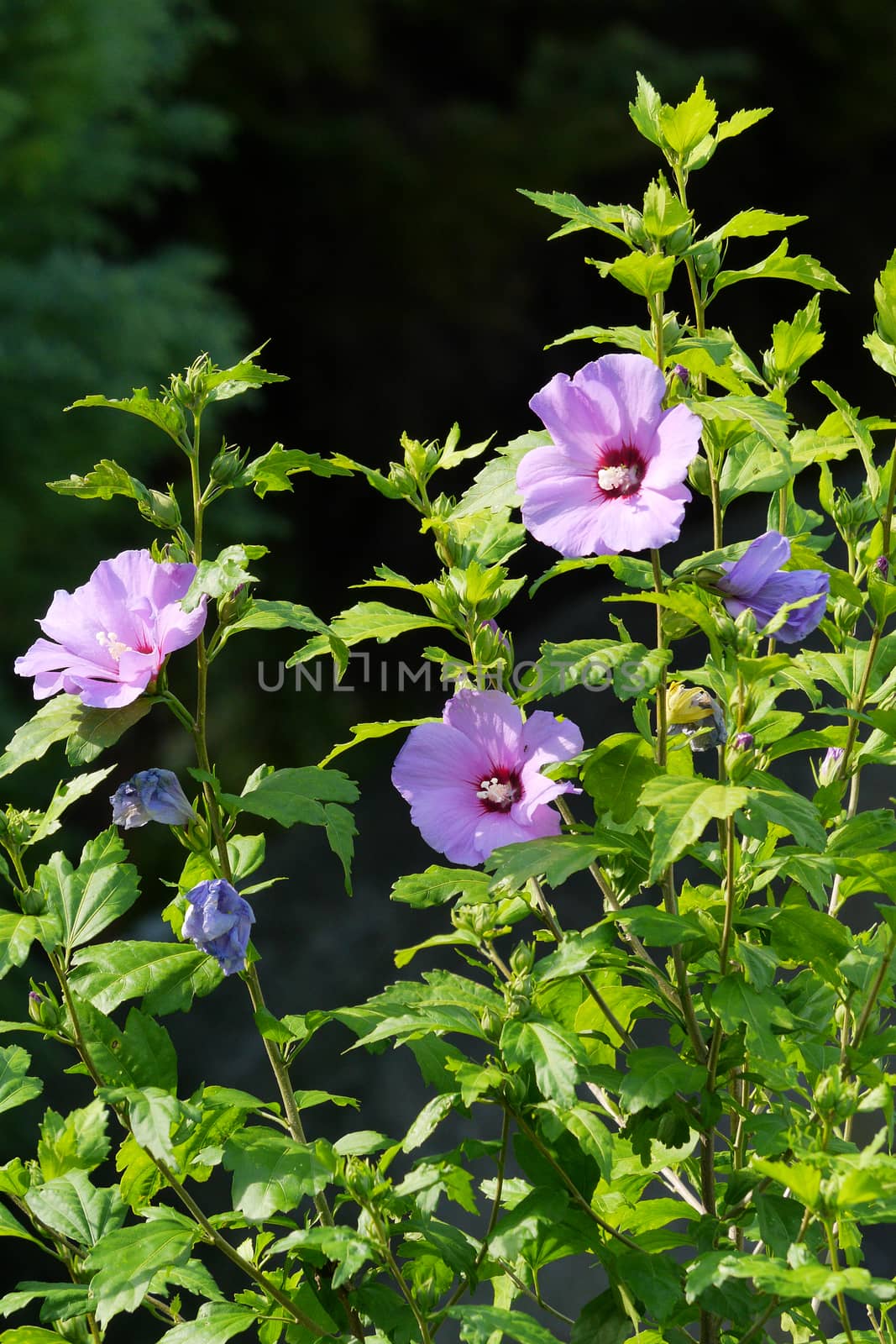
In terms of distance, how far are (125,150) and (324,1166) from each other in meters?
4.39

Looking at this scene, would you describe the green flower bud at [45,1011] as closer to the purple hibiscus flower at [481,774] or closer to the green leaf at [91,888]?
the green leaf at [91,888]

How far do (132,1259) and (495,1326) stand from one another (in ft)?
0.83

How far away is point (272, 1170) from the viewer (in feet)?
3.17

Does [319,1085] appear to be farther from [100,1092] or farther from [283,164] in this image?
[283,164]

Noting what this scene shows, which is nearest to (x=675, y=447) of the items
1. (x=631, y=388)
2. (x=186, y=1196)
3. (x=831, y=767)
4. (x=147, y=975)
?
(x=631, y=388)

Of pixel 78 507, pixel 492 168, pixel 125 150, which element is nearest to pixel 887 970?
pixel 78 507

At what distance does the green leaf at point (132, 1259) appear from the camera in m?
0.93

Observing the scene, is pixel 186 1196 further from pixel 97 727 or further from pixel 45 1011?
pixel 97 727

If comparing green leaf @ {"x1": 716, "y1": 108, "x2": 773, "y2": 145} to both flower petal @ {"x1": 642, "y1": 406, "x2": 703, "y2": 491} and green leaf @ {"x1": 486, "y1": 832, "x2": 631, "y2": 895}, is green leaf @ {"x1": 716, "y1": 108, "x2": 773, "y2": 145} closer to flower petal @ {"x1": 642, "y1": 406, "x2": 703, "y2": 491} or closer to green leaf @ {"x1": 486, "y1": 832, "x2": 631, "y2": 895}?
flower petal @ {"x1": 642, "y1": 406, "x2": 703, "y2": 491}

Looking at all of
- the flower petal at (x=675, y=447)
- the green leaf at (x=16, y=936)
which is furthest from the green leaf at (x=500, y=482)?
the green leaf at (x=16, y=936)

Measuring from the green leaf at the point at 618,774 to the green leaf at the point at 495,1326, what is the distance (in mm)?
348

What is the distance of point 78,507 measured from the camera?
4527 millimetres

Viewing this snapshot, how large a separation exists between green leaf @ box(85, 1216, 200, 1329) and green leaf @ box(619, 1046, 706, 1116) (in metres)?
0.32

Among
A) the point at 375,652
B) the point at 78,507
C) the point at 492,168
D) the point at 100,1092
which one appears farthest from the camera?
the point at 375,652
